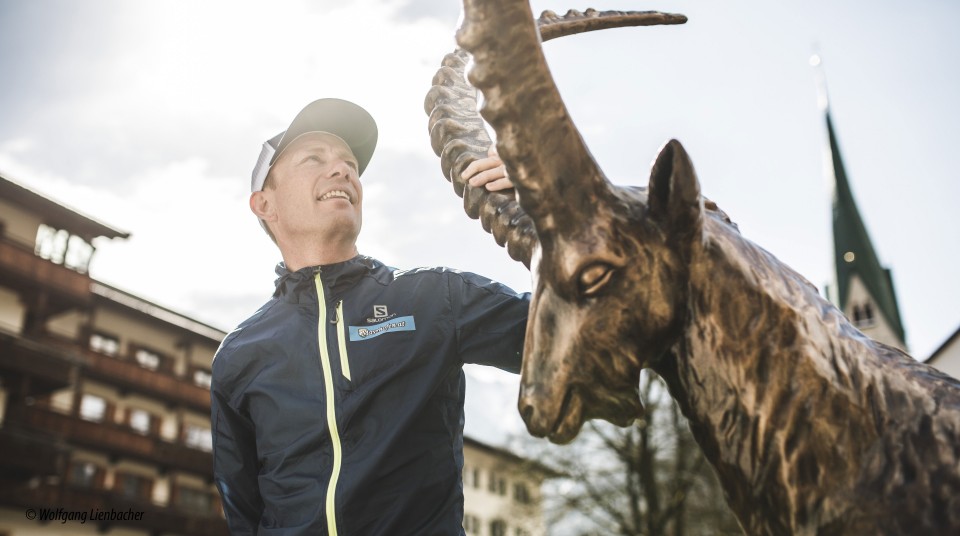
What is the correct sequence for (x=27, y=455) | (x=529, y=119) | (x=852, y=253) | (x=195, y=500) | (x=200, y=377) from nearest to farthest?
1. (x=529, y=119)
2. (x=27, y=455)
3. (x=195, y=500)
4. (x=200, y=377)
5. (x=852, y=253)

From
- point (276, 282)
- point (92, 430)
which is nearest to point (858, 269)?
point (92, 430)

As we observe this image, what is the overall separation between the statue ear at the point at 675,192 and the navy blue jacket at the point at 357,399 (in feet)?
4.17

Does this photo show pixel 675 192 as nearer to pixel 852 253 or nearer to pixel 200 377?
pixel 200 377

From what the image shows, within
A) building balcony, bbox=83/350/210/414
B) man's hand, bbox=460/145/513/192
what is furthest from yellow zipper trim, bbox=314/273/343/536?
building balcony, bbox=83/350/210/414

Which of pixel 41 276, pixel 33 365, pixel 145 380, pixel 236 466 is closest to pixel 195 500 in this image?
pixel 145 380

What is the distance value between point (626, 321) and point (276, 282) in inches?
84.6

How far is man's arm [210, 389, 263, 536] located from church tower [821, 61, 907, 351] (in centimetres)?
6097

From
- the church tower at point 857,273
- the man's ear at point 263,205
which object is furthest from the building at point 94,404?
the church tower at point 857,273

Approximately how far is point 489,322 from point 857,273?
6243 cm

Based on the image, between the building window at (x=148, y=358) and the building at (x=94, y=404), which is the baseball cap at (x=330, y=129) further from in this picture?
the building window at (x=148, y=358)

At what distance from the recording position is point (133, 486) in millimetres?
35125

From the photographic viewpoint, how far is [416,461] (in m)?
2.73

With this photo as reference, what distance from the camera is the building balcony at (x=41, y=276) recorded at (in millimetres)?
28891

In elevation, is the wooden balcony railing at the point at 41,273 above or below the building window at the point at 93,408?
above
